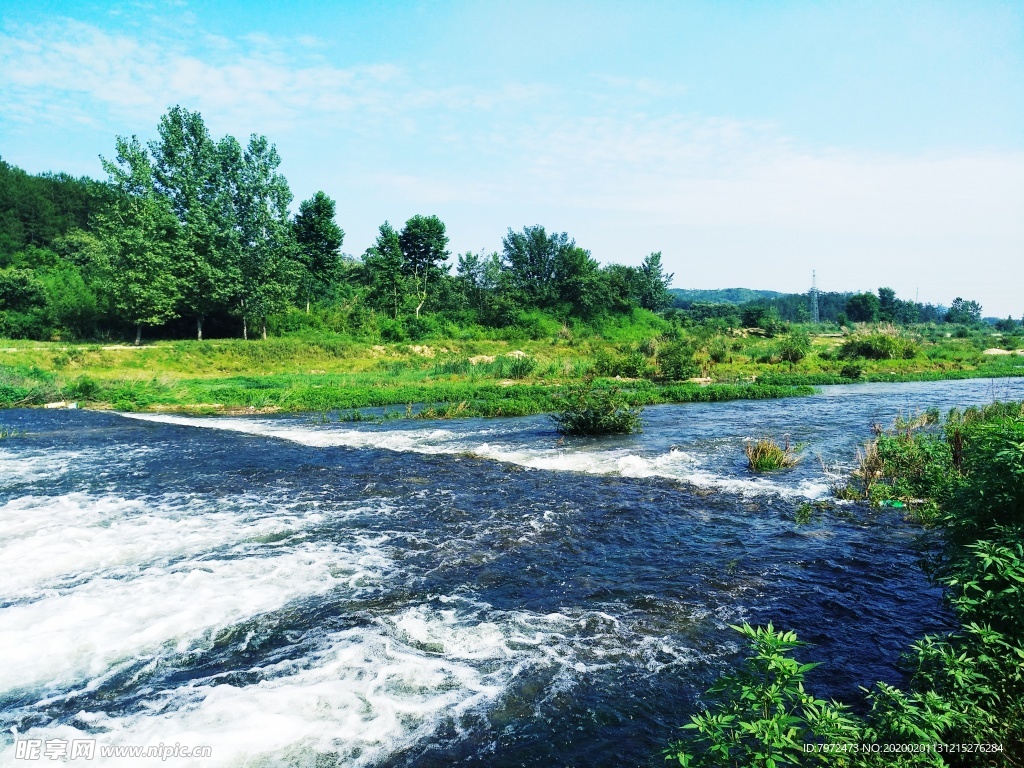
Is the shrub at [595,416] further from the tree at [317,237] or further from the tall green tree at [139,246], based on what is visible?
the tree at [317,237]

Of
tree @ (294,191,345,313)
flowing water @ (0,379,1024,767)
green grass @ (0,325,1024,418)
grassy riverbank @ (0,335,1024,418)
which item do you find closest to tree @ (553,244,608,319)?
green grass @ (0,325,1024,418)

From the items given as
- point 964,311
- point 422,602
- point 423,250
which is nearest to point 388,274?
point 423,250

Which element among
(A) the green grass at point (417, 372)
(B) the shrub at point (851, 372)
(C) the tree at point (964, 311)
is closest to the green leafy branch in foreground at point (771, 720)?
(A) the green grass at point (417, 372)

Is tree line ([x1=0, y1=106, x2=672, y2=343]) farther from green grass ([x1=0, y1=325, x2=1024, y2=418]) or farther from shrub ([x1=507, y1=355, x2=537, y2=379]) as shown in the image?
shrub ([x1=507, y1=355, x2=537, y2=379])

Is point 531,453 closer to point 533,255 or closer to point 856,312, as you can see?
point 533,255

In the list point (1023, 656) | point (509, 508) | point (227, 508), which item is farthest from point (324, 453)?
point (1023, 656)

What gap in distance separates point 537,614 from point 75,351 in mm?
37047

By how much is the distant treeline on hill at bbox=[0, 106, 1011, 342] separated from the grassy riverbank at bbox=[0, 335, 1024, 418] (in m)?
4.31

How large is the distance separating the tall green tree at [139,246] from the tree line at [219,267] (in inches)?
3.5

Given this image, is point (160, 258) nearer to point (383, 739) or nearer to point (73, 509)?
point (73, 509)

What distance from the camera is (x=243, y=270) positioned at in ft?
142

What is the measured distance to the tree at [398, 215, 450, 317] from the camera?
193 ft

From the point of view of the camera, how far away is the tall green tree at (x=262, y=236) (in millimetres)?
43438

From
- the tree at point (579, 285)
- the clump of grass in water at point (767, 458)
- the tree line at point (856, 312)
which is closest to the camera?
the clump of grass in water at point (767, 458)
